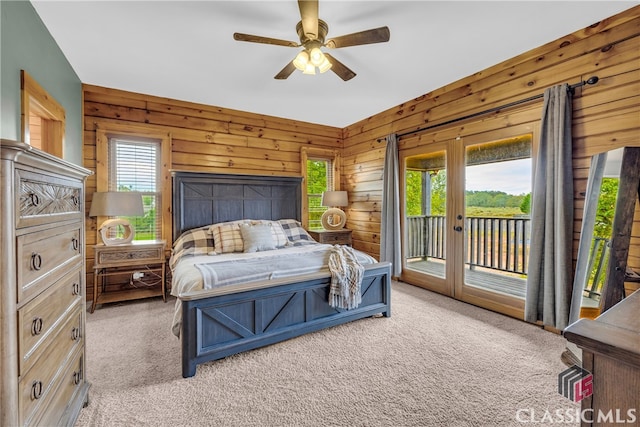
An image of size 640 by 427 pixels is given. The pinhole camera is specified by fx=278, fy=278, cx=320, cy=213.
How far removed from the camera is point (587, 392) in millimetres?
674

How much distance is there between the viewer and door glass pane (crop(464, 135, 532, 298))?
307 cm

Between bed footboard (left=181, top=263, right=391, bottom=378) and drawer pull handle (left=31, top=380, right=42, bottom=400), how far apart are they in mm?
844

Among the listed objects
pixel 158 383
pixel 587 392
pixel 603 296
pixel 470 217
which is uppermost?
pixel 470 217

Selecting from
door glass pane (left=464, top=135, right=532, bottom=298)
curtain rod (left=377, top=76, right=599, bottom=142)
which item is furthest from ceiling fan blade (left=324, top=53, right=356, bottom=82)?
door glass pane (left=464, top=135, right=532, bottom=298)

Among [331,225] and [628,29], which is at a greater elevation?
[628,29]

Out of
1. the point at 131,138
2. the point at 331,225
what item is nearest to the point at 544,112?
the point at 331,225

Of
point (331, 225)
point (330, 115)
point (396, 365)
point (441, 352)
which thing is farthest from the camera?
point (331, 225)

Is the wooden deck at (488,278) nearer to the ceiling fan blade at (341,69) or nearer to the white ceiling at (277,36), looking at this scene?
the white ceiling at (277,36)

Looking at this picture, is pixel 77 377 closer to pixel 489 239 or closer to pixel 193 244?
pixel 193 244

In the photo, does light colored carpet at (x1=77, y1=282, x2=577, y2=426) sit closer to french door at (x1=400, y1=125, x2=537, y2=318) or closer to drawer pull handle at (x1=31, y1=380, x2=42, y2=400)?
drawer pull handle at (x1=31, y1=380, x2=42, y2=400)

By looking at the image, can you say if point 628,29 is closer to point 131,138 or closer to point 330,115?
point 330,115

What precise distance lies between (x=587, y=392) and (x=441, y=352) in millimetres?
1770

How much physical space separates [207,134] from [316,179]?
2.01 m

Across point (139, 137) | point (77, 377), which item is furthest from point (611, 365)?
point (139, 137)
